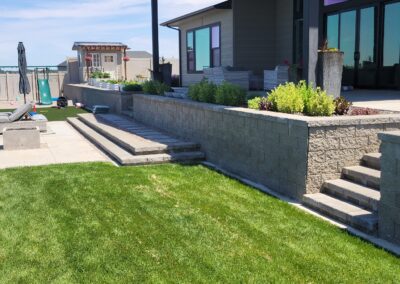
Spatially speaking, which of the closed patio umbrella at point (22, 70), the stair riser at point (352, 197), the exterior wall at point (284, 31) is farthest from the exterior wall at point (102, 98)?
the stair riser at point (352, 197)

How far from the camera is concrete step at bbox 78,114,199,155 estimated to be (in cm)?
900

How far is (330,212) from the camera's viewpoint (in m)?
5.55

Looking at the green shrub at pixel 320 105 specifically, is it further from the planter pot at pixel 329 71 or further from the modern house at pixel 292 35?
the modern house at pixel 292 35

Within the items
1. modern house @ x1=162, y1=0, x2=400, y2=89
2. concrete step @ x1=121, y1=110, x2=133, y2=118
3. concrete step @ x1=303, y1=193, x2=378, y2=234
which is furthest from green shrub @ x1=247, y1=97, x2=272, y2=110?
concrete step @ x1=121, y1=110, x2=133, y2=118

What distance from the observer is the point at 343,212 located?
533cm

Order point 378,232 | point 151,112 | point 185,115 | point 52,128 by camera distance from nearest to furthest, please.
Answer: point 378,232 < point 185,115 < point 151,112 < point 52,128

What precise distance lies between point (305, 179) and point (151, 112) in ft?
24.0

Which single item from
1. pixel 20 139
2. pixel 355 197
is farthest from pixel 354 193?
pixel 20 139

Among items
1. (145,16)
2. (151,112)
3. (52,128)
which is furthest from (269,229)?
(145,16)

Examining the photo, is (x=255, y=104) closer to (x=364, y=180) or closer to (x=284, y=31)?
(x=364, y=180)

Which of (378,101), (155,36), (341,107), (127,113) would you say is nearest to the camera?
(341,107)

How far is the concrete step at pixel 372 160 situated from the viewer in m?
5.92

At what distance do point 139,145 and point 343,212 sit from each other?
4.87 meters

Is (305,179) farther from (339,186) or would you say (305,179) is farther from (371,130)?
(371,130)
